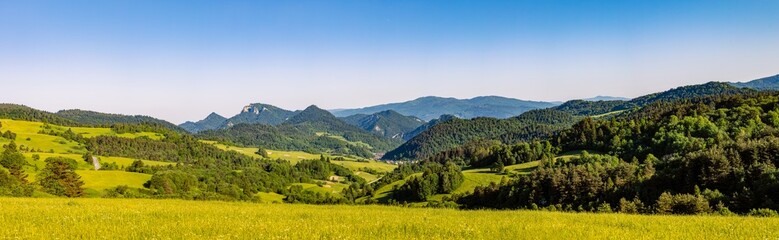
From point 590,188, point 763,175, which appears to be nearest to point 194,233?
point 763,175

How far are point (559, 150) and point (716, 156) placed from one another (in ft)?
458

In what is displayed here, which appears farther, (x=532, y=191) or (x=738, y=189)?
(x=532, y=191)

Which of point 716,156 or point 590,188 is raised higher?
point 716,156

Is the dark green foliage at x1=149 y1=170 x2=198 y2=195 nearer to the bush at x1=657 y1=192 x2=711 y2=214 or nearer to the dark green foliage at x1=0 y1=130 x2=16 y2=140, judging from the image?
the dark green foliage at x1=0 y1=130 x2=16 y2=140

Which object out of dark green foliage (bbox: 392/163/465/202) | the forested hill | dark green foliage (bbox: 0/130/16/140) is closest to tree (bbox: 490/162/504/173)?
the forested hill

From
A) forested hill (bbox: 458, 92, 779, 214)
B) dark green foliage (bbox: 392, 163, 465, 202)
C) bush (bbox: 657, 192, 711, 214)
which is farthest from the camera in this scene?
dark green foliage (bbox: 392, 163, 465, 202)

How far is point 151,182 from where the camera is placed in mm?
127812

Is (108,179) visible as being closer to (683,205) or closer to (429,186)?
(429,186)

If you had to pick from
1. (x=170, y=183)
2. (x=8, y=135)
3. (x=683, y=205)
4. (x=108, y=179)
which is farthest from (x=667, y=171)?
(x=8, y=135)

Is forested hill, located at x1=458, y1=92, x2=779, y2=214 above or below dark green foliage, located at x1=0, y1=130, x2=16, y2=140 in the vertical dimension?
below

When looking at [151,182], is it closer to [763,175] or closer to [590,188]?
[590,188]

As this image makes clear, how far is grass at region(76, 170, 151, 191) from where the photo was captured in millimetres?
114537

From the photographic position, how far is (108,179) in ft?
407

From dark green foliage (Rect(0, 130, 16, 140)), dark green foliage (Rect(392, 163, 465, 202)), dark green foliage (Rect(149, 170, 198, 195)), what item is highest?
dark green foliage (Rect(0, 130, 16, 140))
